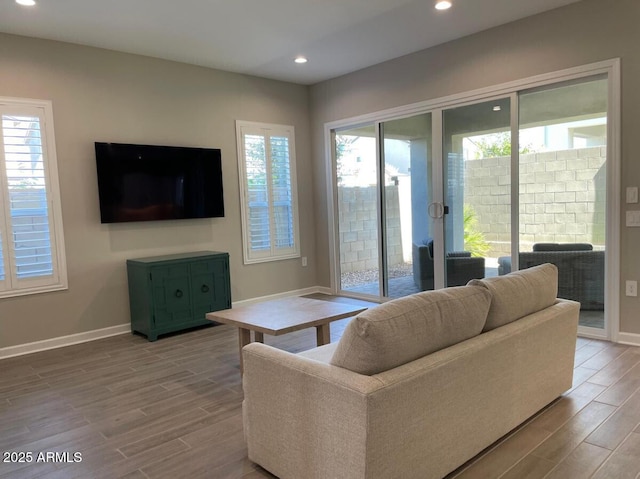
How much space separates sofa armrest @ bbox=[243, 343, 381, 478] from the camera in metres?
1.58

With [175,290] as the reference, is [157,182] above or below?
above

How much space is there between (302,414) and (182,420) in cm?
116

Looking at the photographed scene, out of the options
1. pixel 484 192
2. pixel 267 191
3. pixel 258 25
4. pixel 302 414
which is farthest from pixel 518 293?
pixel 267 191

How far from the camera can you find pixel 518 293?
7.46 ft

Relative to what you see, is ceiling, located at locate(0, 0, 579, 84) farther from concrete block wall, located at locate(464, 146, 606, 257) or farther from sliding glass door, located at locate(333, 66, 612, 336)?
concrete block wall, located at locate(464, 146, 606, 257)

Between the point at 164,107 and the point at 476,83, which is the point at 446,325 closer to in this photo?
the point at 476,83

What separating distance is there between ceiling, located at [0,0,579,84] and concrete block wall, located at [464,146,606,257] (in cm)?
124

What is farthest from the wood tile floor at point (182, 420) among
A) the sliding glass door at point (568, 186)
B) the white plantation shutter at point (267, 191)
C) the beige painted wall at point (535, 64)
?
the white plantation shutter at point (267, 191)

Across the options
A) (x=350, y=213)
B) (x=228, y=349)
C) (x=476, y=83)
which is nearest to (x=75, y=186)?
(x=228, y=349)

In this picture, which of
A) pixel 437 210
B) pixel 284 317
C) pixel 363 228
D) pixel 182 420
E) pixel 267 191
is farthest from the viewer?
pixel 363 228

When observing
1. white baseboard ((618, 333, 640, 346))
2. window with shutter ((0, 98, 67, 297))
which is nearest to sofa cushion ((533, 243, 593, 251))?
white baseboard ((618, 333, 640, 346))

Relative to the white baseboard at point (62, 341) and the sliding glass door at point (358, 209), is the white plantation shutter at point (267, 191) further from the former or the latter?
the white baseboard at point (62, 341)

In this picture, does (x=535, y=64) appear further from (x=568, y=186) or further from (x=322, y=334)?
(x=322, y=334)

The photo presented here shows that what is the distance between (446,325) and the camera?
187cm
